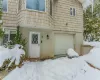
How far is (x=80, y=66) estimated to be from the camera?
8.55m

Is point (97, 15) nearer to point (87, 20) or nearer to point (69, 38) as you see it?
point (87, 20)

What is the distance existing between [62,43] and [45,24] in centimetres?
390

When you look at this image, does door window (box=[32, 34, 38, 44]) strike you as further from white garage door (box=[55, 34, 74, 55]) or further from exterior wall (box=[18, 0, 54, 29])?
white garage door (box=[55, 34, 74, 55])

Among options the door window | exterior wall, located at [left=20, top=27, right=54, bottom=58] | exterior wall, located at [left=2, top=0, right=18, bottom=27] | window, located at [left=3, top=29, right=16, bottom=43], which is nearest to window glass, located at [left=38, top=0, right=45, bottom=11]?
exterior wall, located at [left=20, top=27, right=54, bottom=58]

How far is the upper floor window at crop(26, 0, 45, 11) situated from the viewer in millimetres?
11984

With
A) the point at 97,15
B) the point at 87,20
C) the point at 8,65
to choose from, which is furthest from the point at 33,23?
the point at 97,15

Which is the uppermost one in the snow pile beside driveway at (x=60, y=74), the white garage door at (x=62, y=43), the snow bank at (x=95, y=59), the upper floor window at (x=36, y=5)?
the upper floor window at (x=36, y=5)

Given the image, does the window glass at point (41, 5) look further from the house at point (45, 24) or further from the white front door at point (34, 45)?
the white front door at point (34, 45)

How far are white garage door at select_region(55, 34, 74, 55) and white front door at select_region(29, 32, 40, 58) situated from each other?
2.27 meters

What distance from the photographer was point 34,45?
13461mm

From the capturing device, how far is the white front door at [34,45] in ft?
43.5

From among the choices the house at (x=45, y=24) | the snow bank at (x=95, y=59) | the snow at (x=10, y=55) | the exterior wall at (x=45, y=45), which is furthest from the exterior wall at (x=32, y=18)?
the snow bank at (x=95, y=59)

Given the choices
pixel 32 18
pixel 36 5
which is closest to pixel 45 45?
pixel 32 18

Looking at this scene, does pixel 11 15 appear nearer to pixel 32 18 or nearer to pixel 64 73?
pixel 32 18
